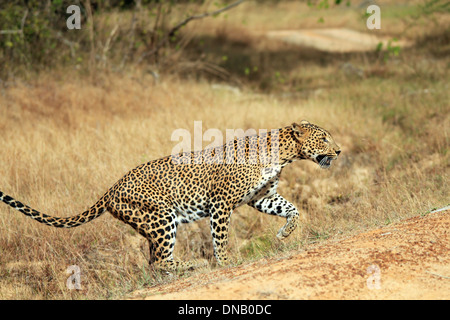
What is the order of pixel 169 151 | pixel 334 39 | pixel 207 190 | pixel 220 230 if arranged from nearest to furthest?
1. pixel 220 230
2. pixel 207 190
3. pixel 169 151
4. pixel 334 39

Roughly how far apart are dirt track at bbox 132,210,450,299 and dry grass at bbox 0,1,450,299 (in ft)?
2.18

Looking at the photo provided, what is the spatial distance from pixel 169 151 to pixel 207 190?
331 cm

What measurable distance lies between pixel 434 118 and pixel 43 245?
8.22 meters

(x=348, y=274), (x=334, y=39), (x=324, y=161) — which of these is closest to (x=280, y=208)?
(x=324, y=161)

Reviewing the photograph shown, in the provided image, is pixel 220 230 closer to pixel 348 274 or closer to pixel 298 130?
pixel 298 130

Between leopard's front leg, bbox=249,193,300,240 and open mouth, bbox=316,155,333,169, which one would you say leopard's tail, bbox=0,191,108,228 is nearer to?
leopard's front leg, bbox=249,193,300,240

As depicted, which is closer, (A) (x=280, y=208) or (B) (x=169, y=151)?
(A) (x=280, y=208)

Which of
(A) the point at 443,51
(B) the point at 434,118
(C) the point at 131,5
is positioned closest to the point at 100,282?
(B) the point at 434,118

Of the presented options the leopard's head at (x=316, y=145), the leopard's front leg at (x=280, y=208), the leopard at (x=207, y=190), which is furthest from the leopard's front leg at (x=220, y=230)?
the leopard's head at (x=316, y=145)

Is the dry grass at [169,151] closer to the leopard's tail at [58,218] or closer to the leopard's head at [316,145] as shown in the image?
the leopard's tail at [58,218]

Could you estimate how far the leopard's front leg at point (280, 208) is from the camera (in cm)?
740

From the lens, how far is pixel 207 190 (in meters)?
7.43

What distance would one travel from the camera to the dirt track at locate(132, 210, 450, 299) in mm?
4969

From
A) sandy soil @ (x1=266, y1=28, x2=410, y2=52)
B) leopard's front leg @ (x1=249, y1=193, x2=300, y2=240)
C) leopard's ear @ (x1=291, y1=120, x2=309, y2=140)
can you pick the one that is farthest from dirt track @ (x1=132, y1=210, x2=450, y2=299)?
sandy soil @ (x1=266, y1=28, x2=410, y2=52)
